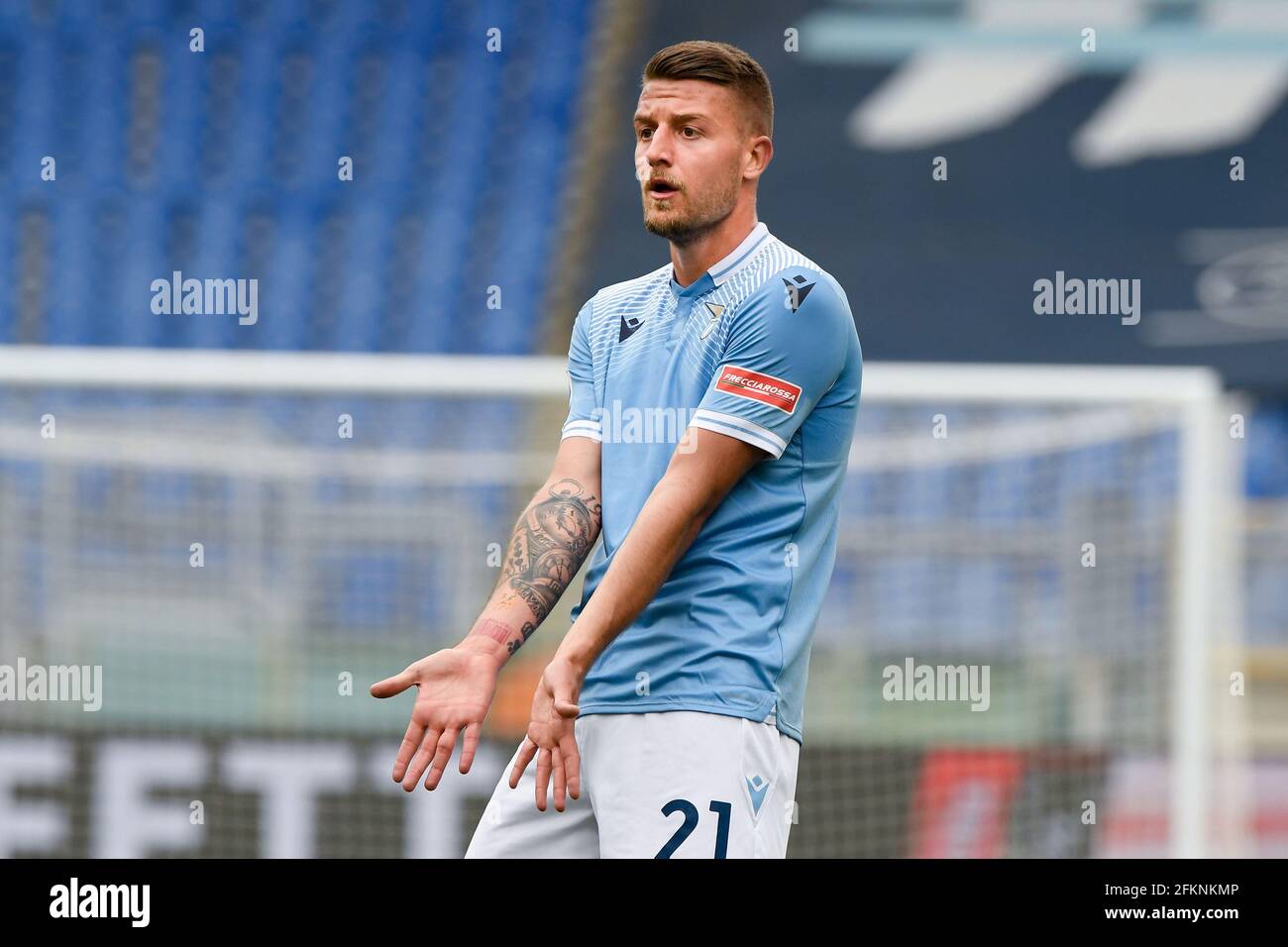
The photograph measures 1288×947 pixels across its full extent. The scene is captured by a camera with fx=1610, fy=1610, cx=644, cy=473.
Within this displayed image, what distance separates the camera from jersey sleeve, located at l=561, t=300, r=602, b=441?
7.38 ft

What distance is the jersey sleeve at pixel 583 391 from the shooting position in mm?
2250

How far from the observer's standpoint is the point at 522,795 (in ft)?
7.06

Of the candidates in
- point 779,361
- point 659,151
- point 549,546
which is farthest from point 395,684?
point 659,151

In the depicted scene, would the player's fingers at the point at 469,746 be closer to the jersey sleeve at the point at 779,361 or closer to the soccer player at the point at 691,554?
the soccer player at the point at 691,554

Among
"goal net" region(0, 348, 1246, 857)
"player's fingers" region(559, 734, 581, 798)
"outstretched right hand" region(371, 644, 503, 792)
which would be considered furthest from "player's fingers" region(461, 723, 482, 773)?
"goal net" region(0, 348, 1246, 857)

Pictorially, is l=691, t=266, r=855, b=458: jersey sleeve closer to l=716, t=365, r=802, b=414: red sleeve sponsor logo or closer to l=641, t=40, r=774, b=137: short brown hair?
l=716, t=365, r=802, b=414: red sleeve sponsor logo

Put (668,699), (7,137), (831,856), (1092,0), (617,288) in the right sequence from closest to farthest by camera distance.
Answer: (668,699) → (617,288) → (831,856) → (7,137) → (1092,0)

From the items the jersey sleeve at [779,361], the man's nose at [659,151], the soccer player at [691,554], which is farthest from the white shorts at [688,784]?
the man's nose at [659,151]

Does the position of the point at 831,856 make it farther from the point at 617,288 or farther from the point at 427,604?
the point at 617,288

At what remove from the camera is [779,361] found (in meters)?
2.05

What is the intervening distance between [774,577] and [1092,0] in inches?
344

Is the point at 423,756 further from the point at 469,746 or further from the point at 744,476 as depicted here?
the point at 744,476
